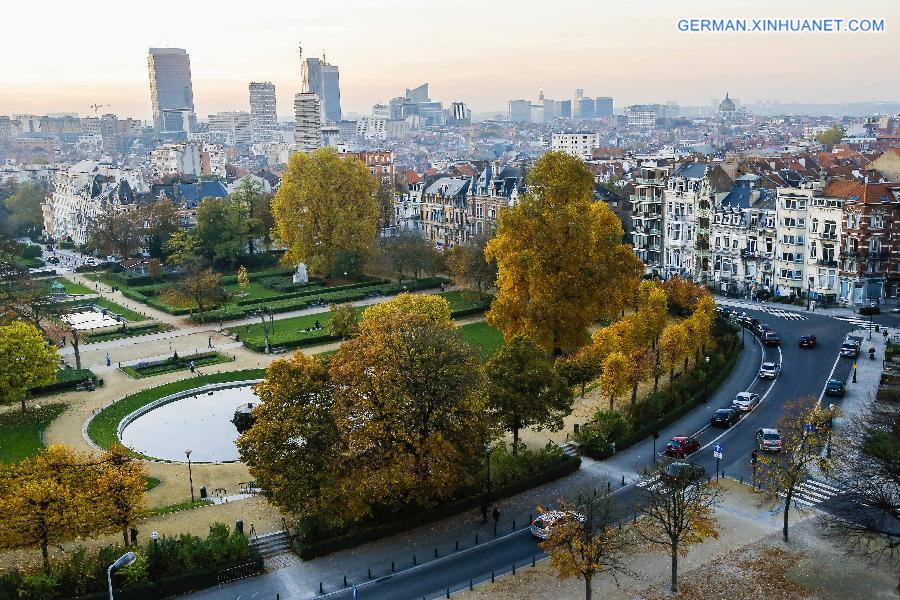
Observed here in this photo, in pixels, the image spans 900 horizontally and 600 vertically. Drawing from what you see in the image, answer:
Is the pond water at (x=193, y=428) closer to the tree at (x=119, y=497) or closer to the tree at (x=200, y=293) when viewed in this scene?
the tree at (x=119, y=497)

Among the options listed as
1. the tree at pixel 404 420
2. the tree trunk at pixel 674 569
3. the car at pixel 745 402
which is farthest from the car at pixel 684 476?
the car at pixel 745 402

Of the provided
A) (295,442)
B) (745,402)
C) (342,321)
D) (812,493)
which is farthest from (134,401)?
(812,493)

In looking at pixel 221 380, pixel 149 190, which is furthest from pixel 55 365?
pixel 149 190

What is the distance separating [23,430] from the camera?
52156mm

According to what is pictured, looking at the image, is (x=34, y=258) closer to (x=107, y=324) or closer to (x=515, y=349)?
(x=107, y=324)

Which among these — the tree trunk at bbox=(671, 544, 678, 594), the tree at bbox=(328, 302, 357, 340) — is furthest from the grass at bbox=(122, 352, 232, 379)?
the tree trunk at bbox=(671, 544, 678, 594)

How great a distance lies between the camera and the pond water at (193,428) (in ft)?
161

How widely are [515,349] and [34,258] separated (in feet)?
329

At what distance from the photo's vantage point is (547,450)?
4469cm

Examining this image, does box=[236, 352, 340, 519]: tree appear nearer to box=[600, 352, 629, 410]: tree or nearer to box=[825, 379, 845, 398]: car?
box=[600, 352, 629, 410]: tree

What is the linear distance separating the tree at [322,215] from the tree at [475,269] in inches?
625

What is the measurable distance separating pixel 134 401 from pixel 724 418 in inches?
1549

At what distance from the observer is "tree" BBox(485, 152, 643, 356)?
59750 millimetres

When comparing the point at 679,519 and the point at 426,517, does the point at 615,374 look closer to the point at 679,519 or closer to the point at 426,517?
the point at 426,517
